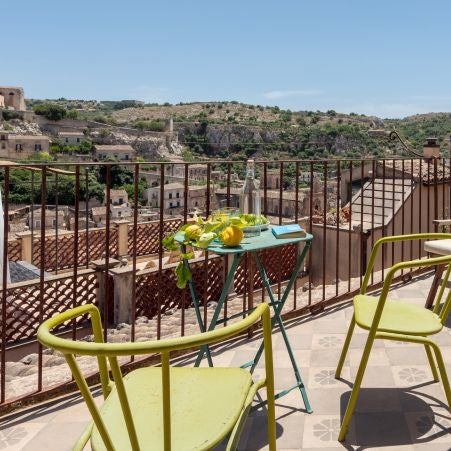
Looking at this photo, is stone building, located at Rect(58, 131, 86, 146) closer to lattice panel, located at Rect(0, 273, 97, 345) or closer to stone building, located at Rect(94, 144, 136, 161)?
stone building, located at Rect(94, 144, 136, 161)

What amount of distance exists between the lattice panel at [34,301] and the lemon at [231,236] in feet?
13.9

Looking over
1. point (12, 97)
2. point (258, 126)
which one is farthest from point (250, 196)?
point (12, 97)

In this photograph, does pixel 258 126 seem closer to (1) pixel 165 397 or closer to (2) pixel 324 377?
(2) pixel 324 377

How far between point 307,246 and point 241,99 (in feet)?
311

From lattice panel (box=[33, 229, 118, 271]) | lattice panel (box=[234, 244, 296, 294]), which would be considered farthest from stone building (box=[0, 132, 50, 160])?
lattice panel (box=[234, 244, 296, 294])

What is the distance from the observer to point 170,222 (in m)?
→ 11.2

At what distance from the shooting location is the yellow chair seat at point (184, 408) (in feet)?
3.73

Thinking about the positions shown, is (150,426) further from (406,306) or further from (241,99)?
(241,99)

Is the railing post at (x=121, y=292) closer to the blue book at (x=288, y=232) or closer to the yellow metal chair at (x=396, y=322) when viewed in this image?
the blue book at (x=288, y=232)

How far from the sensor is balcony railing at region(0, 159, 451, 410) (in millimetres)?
2342

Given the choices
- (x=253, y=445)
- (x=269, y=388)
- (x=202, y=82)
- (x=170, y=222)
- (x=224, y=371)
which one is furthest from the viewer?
(x=202, y=82)

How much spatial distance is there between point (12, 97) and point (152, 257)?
7680 centimetres

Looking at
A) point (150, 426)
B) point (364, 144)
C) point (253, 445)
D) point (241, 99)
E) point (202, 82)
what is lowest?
point (253, 445)

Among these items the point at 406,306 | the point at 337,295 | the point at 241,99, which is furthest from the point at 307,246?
the point at 241,99
